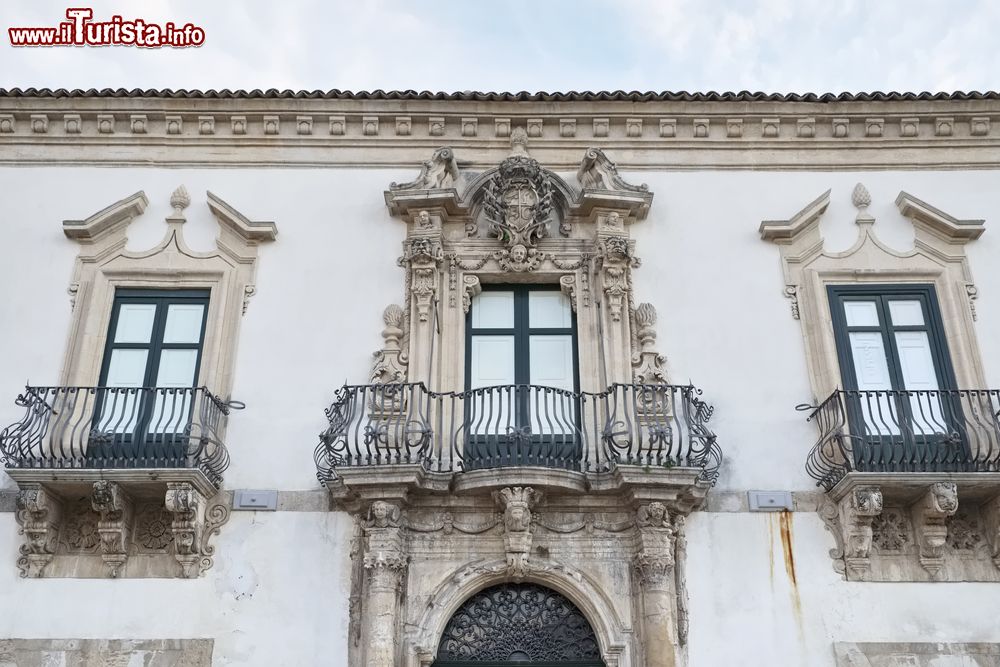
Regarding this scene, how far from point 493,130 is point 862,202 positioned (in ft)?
13.0

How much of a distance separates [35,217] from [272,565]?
15.2 ft

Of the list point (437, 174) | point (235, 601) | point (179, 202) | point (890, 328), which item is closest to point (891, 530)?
point (890, 328)

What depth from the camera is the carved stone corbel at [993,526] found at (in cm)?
889

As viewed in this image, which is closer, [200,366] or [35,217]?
[200,366]

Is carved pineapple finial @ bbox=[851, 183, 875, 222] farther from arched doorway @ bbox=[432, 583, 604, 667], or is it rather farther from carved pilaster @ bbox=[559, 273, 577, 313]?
arched doorway @ bbox=[432, 583, 604, 667]

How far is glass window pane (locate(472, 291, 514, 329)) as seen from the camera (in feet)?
33.4

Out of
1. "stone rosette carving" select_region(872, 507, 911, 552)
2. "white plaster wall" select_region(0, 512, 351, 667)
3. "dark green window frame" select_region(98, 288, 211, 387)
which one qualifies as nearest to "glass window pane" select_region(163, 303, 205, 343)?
"dark green window frame" select_region(98, 288, 211, 387)

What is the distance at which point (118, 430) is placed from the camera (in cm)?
939

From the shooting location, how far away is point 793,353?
9.87 m

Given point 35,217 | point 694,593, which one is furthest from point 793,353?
point 35,217

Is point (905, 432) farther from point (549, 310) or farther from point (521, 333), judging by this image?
point (521, 333)

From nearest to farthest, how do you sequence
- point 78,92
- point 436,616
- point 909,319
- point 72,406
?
point 436,616 < point 72,406 < point 909,319 < point 78,92

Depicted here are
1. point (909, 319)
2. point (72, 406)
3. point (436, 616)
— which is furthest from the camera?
point (909, 319)

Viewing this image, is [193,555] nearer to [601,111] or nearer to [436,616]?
[436,616]
